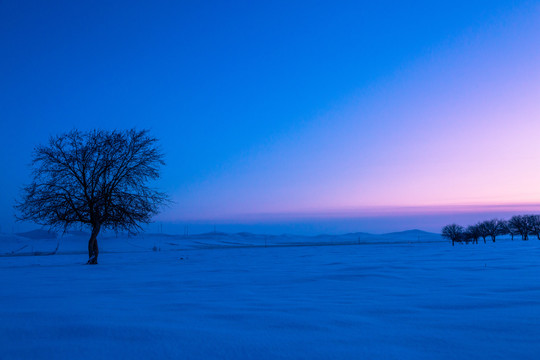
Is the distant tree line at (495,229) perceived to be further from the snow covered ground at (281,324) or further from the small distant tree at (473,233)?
the snow covered ground at (281,324)

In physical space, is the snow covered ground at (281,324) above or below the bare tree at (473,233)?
above

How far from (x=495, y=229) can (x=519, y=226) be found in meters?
3.49

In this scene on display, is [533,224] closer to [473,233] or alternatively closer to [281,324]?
[473,233]

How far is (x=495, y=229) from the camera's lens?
A: 61.0 m

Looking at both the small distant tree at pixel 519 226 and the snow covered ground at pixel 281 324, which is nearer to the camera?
the snow covered ground at pixel 281 324

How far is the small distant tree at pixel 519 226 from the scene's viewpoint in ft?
189

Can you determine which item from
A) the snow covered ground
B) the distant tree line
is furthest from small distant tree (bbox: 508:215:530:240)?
the snow covered ground

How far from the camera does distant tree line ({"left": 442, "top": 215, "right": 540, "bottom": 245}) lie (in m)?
56.6

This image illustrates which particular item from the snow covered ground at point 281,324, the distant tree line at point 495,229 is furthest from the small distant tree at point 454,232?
the snow covered ground at point 281,324

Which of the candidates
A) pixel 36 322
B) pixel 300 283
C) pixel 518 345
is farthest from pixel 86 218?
pixel 518 345

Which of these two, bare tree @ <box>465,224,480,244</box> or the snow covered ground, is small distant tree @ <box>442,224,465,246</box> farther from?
the snow covered ground

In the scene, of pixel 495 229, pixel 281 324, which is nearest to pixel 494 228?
pixel 495 229

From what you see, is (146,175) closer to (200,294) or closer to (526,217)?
(200,294)

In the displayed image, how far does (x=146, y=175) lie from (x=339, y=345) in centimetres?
1592
